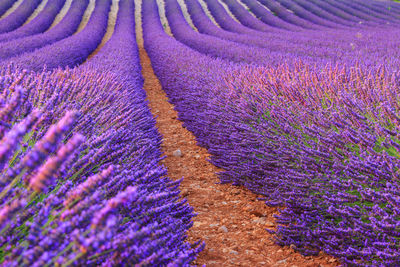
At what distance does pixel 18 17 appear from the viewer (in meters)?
18.3

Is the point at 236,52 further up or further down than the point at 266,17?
further down

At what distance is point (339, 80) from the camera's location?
10.2 feet

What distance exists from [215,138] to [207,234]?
5.02ft

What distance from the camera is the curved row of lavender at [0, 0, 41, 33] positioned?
15758mm

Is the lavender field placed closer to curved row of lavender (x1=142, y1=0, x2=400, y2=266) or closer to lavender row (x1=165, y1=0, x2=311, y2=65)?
curved row of lavender (x1=142, y1=0, x2=400, y2=266)

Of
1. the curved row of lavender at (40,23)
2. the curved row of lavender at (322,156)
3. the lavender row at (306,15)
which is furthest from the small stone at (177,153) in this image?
the lavender row at (306,15)

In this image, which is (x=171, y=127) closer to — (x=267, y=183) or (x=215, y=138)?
(x=215, y=138)

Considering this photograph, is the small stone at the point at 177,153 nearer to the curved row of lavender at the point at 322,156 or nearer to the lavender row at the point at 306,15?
the curved row of lavender at the point at 322,156

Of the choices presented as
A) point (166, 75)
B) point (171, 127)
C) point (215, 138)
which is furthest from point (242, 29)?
point (215, 138)

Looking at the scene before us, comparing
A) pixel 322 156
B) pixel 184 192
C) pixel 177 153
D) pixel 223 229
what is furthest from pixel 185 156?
pixel 322 156

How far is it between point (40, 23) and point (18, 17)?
1942 mm

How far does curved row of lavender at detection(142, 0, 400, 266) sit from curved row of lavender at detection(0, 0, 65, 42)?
1084 centimetres

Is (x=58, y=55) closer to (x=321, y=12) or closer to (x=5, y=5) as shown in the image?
(x=321, y=12)

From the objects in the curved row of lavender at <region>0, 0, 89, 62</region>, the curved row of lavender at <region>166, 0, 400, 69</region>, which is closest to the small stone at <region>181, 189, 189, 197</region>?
the curved row of lavender at <region>166, 0, 400, 69</region>
